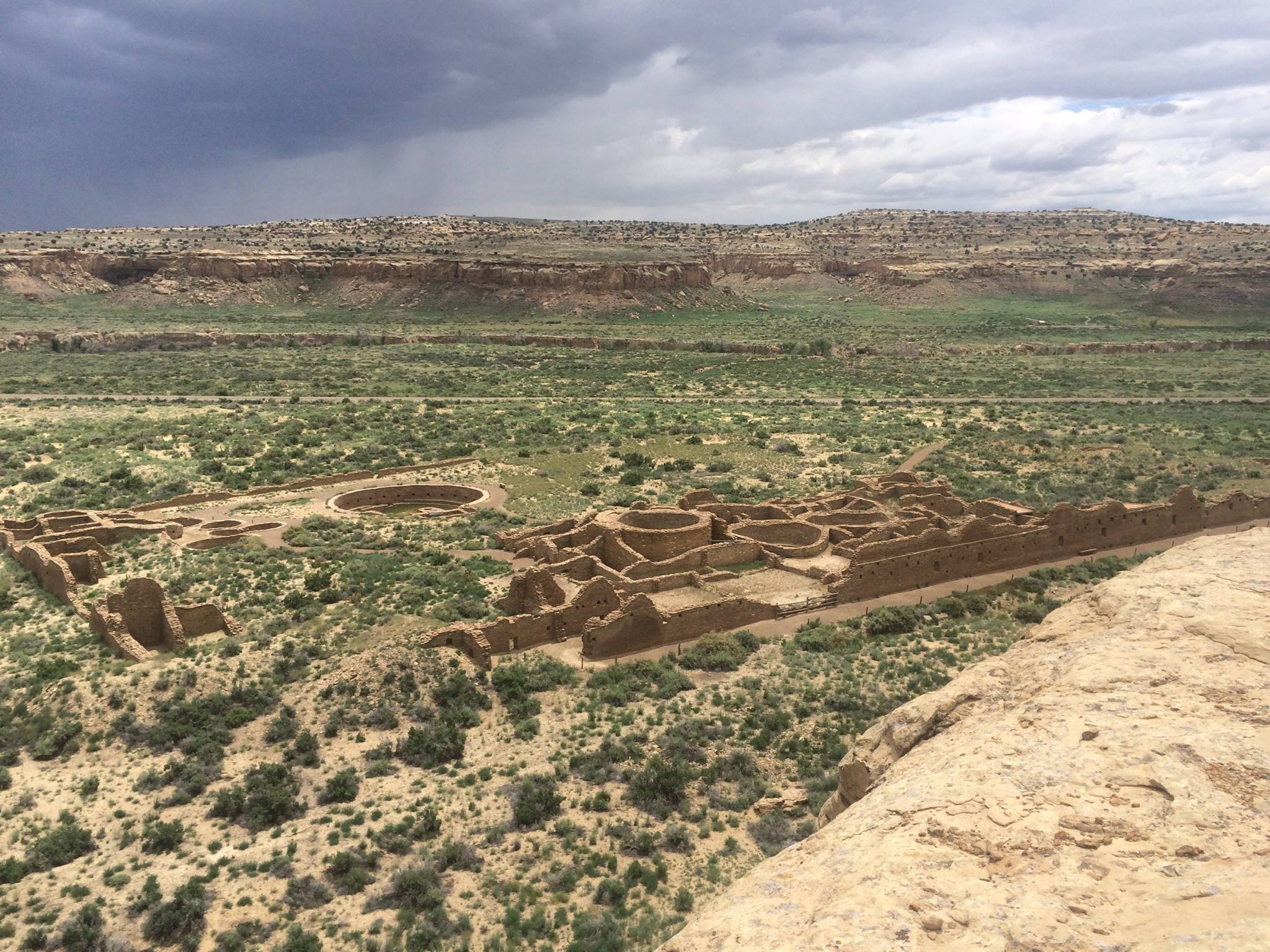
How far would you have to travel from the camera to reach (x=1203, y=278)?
416 feet

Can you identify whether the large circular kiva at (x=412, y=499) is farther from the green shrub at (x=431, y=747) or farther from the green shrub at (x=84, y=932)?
the green shrub at (x=84, y=932)

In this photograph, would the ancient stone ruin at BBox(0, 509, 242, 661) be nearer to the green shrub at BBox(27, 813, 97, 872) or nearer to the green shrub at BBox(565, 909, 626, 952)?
the green shrub at BBox(27, 813, 97, 872)

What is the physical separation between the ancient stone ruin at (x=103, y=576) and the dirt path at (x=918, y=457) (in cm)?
3174

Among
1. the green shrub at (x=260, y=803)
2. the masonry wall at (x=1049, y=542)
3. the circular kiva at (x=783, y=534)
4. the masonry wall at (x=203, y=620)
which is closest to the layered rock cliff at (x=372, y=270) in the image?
the circular kiva at (x=783, y=534)

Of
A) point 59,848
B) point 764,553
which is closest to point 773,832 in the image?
point 59,848

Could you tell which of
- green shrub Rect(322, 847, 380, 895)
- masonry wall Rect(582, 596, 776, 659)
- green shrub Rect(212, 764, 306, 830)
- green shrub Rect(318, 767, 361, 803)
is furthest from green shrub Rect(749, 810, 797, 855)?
green shrub Rect(212, 764, 306, 830)

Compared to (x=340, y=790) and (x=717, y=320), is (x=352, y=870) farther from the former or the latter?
(x=717, y=320)

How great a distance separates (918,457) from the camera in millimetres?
47094

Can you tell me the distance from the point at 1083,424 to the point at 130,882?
5588cm

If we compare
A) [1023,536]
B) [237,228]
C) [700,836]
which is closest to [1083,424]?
[1023,536]

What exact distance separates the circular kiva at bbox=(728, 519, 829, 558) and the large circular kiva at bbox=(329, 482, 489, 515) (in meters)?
12.3

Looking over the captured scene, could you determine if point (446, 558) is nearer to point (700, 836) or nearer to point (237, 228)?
point (700, 836)

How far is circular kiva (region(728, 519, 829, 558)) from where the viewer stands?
30422 mm

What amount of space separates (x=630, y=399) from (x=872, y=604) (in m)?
41.6
